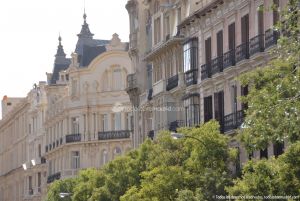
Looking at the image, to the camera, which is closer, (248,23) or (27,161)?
(248,23)

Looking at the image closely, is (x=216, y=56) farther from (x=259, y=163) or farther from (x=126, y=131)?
(x=126, y=131)

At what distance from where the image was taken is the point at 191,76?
70.2 m

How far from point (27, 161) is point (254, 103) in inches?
4070

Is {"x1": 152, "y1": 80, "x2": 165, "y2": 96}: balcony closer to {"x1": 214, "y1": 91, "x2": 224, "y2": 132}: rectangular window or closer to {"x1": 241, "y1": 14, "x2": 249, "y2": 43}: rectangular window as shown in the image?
{"x1": 214, "y1": 91, "x2": 224, "y2": 132}: rectangular window

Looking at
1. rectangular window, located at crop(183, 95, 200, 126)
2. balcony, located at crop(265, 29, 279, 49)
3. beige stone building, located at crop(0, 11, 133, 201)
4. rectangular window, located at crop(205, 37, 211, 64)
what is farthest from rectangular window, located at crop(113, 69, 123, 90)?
balcony, located at crop(265, 29, 279, 49)

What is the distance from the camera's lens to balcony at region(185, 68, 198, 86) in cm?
6969

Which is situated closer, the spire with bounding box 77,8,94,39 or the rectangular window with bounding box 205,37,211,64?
the rectangular window with bounding box 205,37,211,64

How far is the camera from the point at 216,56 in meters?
65.2

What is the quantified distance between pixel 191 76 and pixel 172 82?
485 cm

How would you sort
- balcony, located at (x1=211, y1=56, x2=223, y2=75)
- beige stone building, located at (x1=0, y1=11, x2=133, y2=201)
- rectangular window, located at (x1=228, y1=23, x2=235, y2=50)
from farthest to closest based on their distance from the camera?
beige stone building, located at (x1=0, y1=11, x2=133, y2=201) < balcony, located at (x1=211, y1=56, x2=223, y2=75) < rectangular window, located at (x1=228, y1=23, x2=235, y2=50)

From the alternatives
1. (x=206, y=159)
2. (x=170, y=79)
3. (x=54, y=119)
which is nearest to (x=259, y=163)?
(x=206, y=159)

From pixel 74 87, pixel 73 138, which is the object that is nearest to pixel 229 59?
pixel 73 138

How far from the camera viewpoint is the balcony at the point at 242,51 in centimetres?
5928

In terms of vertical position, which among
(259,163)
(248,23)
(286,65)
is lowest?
(259,163)
